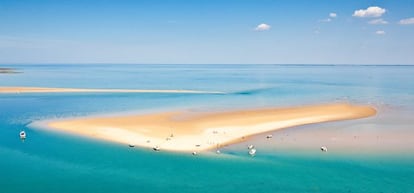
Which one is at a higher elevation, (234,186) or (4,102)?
(4,102)

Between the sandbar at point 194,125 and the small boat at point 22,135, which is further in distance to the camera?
the small boat at point 22,135

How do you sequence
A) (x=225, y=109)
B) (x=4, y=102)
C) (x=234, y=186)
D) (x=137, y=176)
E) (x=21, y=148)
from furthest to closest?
1. (x=4, y=102)
2. (x=225, y=109)
3. (x=21, y=148)
4. (x=137, y=176)
5. (x=234, y=186)

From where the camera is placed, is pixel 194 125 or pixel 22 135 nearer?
pixel 22 135

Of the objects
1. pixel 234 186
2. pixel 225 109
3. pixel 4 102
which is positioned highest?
pixel 4 102

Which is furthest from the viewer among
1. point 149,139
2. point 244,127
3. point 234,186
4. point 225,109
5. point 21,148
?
point 225,109

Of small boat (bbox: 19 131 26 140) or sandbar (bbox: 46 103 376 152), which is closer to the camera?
sandbar (bbox: 46 103 376 152)

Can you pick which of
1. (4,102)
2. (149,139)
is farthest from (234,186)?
(4,102)

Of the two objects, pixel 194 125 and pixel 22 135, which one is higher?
pixel 194 125

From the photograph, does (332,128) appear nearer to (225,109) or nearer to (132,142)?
(225,109)
